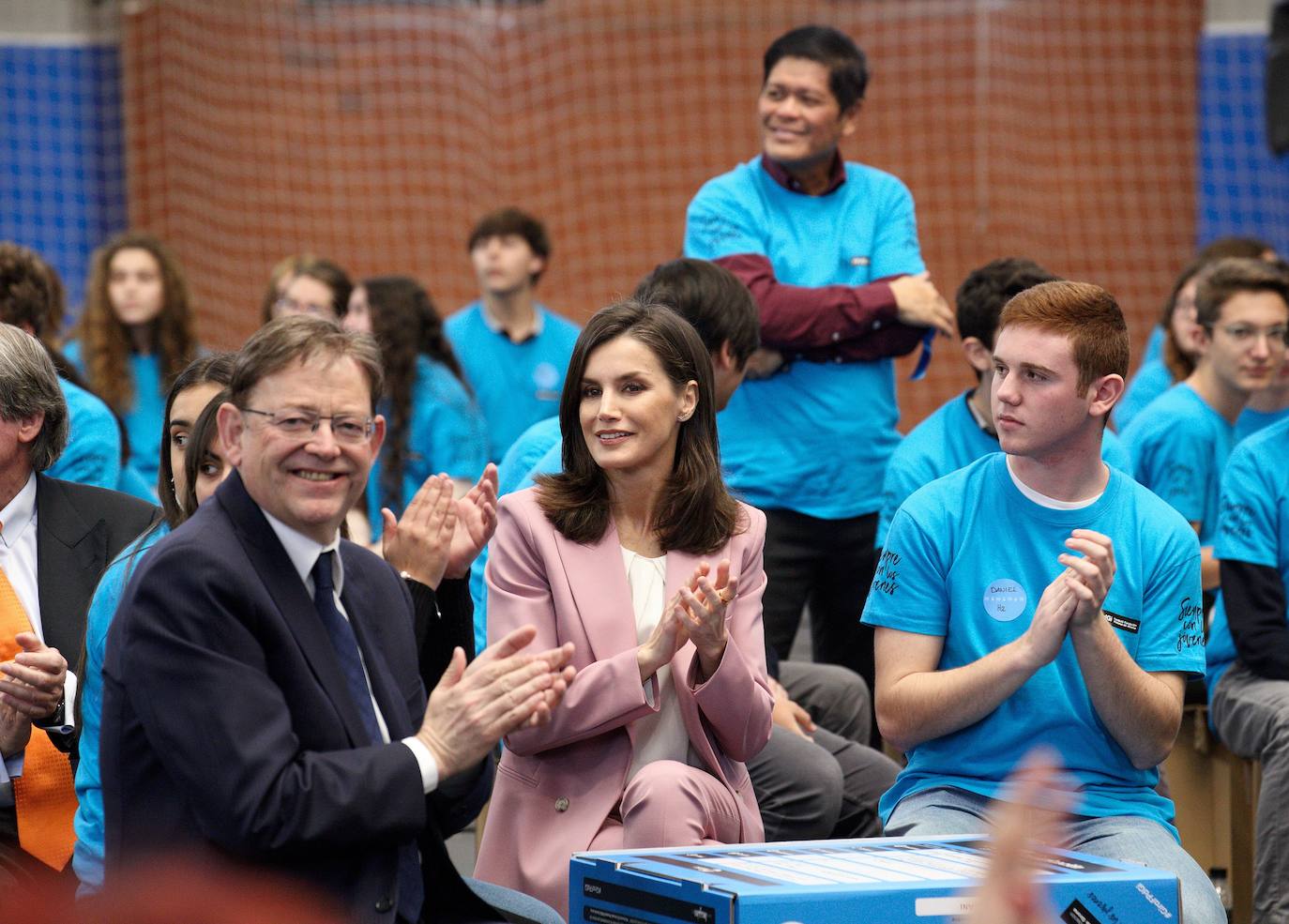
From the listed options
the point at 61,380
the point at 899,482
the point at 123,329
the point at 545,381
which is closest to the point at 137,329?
the point at 123,329

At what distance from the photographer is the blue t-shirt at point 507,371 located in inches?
259

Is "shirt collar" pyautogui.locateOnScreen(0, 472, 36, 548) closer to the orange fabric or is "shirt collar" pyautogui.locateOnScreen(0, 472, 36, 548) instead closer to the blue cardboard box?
the orange fabric

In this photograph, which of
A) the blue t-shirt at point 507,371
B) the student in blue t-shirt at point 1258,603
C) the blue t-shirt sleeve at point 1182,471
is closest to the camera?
the student in blue t-shirt at point 1258,603

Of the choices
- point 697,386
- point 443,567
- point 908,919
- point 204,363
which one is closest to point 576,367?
point 697,386

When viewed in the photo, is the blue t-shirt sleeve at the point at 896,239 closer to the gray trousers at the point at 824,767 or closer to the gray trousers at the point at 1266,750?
the gray trousers at the point at 824,767

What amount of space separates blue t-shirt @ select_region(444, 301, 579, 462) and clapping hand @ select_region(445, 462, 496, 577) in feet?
11.6

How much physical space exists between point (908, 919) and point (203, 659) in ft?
3.16

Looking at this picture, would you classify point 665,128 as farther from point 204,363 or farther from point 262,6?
point 204,363

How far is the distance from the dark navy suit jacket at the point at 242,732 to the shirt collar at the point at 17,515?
1.08 meters

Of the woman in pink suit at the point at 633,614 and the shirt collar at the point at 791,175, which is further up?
the shirt collar at the point at 791,175

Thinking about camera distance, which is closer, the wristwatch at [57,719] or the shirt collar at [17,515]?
the wristwatch at [57,719]

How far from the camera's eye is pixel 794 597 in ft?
13.4

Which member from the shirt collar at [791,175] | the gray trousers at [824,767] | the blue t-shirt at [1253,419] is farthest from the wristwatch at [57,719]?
the blue t-shirt at [1253,419]

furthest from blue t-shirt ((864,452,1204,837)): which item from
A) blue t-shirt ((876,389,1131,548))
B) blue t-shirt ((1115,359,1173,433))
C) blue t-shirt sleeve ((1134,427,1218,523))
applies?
blue t-shirt ((1115,359,1173,433))
